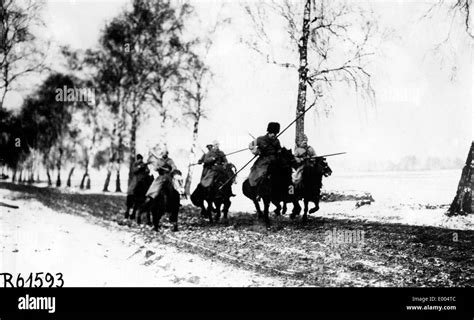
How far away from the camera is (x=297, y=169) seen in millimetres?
10586

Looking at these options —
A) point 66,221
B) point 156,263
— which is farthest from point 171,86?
point 156,263

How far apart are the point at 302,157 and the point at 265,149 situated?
93 cm

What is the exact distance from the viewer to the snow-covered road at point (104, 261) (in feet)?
23.8

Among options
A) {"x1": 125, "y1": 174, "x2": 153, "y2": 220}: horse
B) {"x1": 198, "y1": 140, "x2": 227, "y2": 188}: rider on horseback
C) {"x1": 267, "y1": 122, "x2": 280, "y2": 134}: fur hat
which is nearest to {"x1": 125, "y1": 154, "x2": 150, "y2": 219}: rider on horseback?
{"x1": 125, "y1": 174, "x2": 153, "y2": 220}: horse

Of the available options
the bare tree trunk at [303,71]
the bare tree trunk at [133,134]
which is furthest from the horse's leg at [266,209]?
the bare tree trunk at [133,134]

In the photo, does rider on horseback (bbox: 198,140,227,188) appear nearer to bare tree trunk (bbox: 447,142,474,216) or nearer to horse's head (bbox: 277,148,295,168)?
horse's head (bbox: 277,148,295,168)

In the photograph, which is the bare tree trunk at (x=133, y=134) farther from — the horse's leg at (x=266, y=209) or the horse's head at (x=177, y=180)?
the horse's leg at (x=266, y=209)

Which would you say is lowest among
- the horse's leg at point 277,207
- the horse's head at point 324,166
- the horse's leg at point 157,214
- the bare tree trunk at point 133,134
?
the horse's leg at point 157,214

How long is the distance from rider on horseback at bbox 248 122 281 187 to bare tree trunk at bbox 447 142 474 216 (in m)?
3.95

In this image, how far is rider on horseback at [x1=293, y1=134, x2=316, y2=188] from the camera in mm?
10445

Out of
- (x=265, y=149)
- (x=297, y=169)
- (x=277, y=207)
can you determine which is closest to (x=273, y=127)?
(x=265, y=149)

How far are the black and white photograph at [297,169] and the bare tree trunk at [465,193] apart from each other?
0.03 meters
